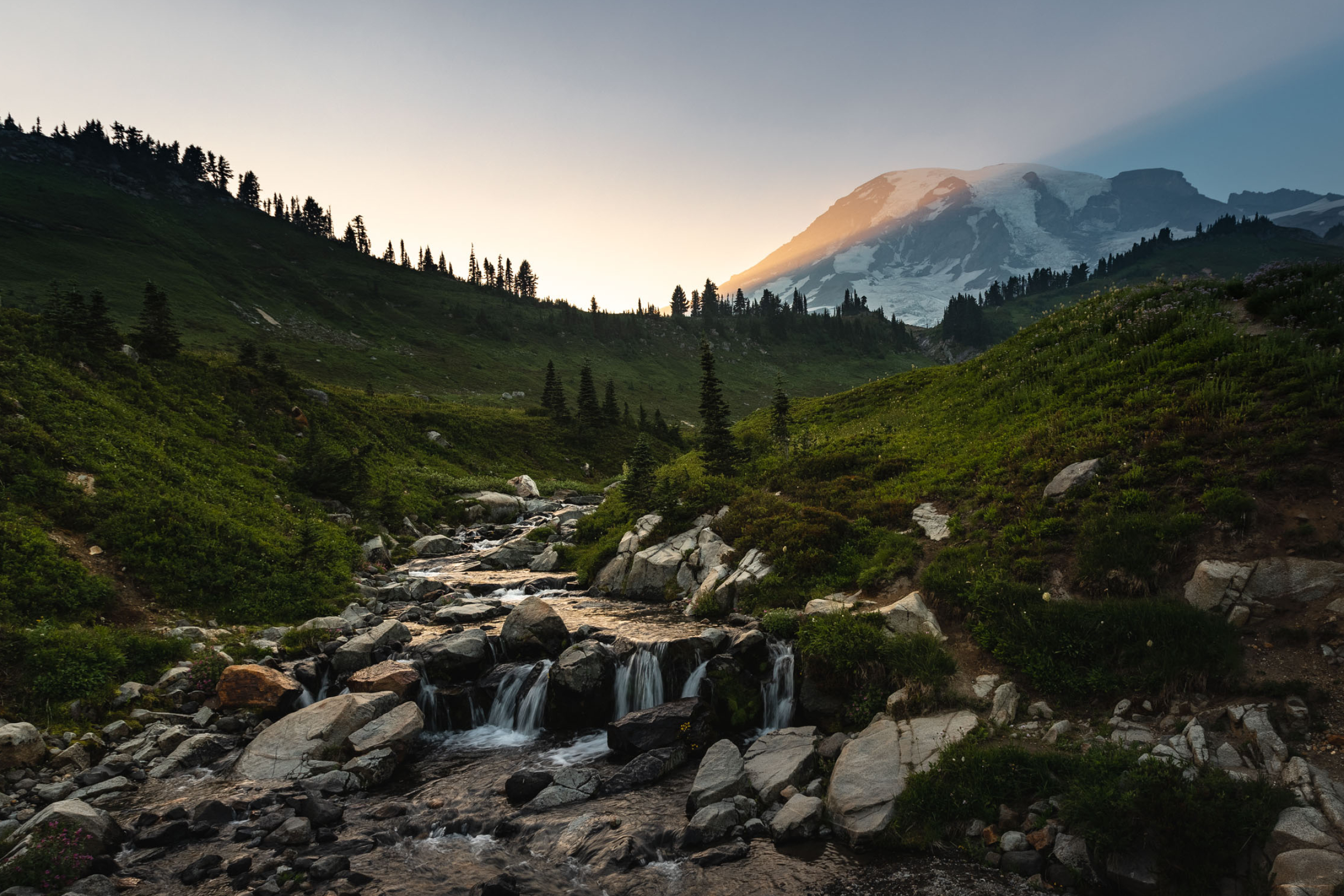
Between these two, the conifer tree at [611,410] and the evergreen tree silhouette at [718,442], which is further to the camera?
the conifer tree at [611,410]

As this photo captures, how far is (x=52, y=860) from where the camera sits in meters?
9.02

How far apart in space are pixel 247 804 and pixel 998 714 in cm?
1558

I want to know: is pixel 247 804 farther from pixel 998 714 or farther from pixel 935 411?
pixel 935 411

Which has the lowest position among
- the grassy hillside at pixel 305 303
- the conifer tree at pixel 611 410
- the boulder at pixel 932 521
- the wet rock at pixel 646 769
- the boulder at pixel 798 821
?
the wet rock at pixel 646 769

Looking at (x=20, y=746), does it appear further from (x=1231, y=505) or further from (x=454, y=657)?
(x=1231, y=505)

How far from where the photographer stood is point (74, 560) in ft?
55.0

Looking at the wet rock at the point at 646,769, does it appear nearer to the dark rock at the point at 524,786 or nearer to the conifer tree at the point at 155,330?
the dark rock at the point at 524,786

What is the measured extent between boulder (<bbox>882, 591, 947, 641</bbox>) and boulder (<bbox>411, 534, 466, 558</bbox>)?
85.7 ft

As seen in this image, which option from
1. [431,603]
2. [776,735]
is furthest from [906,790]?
[431,603]

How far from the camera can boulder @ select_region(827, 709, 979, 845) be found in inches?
402

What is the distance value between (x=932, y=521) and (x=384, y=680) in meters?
17.5

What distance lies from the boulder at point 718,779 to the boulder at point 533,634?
6.86 meters

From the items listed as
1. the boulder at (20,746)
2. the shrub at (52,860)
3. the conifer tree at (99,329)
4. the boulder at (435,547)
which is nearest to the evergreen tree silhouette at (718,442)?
the boulder at (435,547)

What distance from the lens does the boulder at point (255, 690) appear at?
583 inches
